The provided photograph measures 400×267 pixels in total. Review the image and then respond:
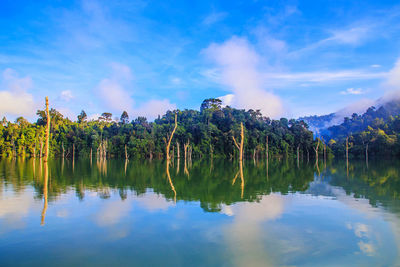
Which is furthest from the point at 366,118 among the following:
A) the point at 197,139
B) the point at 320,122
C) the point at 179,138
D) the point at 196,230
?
the point at 196,230

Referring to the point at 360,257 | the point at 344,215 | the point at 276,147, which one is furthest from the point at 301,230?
the point at 276,147

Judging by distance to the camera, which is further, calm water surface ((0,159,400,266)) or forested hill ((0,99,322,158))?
forested hill ((0,99,322,158))

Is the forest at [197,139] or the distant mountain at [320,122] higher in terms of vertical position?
the distant mountain at [320,122]

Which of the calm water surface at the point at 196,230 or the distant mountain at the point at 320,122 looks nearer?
the calm water surface at the point at 196,230

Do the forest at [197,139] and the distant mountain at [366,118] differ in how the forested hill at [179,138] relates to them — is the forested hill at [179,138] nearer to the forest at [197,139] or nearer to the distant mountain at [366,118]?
the forest at [197,139]

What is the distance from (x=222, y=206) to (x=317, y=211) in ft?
9.94

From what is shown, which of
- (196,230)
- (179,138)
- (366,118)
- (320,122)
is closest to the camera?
(196,230)

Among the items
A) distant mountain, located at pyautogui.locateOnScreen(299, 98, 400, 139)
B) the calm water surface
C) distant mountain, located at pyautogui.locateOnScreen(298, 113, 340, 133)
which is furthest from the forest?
distant mountain, located at pyautogui.locateOnScreen(298, 113, 340, 133)

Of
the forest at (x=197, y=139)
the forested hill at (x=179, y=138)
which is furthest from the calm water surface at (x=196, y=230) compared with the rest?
the forested hill at (x=179, y=138)

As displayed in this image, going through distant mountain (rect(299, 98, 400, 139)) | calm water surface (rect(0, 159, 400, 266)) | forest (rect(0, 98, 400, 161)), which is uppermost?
distant mountain (rect(299, 98, 400, 139))

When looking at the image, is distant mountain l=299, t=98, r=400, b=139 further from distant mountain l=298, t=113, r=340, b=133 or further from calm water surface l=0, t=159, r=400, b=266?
calm water surface l=0, t=159, r=400, b=266

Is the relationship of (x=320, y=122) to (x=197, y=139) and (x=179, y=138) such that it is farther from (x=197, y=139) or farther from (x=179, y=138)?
(x=179, y=138)

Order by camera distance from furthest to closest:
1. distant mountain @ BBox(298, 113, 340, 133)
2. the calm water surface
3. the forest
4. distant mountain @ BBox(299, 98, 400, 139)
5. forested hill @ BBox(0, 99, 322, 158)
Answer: distant mountain @ BBox(298, 113, 340, 133) → distant mountain @ BBox(299, 98, 400, 139) → forested hill @ BBox(0, 99, 322, 158) → the forest → the calm water surface

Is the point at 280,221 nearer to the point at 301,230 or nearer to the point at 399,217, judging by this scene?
the point at 301,230
